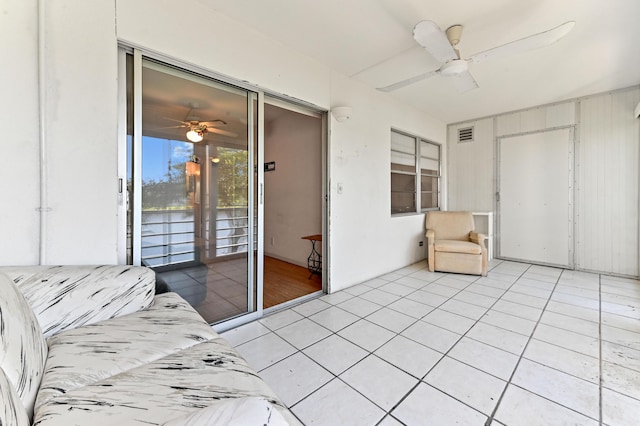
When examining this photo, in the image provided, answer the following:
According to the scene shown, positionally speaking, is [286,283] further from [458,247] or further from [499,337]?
[458,247]

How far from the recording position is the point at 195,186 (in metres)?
2.10

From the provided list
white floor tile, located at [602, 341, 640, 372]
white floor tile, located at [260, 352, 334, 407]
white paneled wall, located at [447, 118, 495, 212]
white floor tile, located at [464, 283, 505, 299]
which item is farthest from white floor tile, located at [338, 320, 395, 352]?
white paneled wall, located at [447, 118, 495, 212]

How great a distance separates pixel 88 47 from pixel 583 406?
3519mm

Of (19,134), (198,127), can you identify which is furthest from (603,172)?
(19,134)

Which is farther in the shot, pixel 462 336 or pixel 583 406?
pixel 462 336

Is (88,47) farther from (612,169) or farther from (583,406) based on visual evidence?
(612,169)

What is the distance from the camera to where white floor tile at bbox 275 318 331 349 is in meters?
2.04

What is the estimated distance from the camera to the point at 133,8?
67.5 inches

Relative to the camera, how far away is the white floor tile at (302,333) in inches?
80.5

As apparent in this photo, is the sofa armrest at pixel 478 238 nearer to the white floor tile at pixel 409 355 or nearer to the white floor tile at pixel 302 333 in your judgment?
the white floor tile at pixel 409 355

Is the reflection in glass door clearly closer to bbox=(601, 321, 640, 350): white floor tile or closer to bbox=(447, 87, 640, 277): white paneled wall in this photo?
bbox=(601, 321, 640, 350): white floor tile

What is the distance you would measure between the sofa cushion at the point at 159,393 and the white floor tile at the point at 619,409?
1705 millimetres

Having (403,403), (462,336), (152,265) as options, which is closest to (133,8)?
(152,265)

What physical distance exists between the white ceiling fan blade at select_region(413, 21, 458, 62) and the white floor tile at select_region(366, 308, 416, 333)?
234 centimetres
